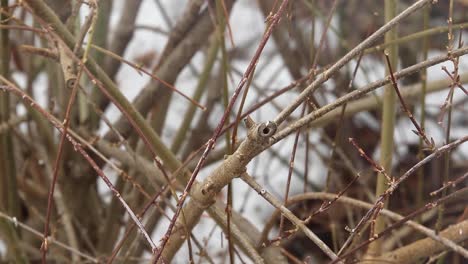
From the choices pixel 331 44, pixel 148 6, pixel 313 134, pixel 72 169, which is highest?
pixel 148 6

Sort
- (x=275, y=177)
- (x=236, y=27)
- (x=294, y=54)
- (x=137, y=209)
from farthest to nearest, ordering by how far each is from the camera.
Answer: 1. (x=236, y=27)
2. (x=275, y=177)
3. (x=294, y=54)
4. (x=137, y=209)

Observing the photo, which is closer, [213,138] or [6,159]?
[213,138]

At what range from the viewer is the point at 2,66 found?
4.91ft

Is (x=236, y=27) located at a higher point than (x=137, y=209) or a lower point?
higher

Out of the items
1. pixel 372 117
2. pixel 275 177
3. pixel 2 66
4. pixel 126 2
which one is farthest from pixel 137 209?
pixel 372 117

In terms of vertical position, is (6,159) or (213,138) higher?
(6,159)

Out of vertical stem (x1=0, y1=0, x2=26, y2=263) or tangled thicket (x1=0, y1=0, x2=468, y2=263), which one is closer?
tangled thicket (x1=0, y1=0, x2=468, y2=263)

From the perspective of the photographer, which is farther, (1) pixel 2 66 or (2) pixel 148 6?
(2) pixel 148 6

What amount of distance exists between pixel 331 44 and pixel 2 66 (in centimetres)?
182

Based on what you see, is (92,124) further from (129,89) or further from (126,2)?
(129,89)

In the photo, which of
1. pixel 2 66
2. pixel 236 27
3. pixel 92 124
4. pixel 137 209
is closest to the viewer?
pixel 2 66

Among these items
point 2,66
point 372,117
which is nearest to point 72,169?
point 2,66

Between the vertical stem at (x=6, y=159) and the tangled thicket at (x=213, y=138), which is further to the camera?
the vertical stem at (x=6, y=159)

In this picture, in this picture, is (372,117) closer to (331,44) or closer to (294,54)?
(331,44)
